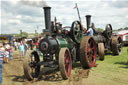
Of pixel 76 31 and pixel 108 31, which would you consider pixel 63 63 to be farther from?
pixel 108 31

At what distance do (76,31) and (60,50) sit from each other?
181cm

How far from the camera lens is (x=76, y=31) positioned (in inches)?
258

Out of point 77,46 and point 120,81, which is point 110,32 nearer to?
point 77,46

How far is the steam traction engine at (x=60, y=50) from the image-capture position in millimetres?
4996

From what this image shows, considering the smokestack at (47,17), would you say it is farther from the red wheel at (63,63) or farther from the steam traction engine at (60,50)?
the red wheel at (63,63)

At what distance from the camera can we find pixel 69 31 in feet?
21.1

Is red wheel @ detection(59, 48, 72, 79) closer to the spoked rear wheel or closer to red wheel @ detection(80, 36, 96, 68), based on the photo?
red wheel @ detection(80, 36, 96, 68)

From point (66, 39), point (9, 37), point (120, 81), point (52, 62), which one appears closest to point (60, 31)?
point (66, 39)

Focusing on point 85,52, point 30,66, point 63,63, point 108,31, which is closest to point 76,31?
point 85,52

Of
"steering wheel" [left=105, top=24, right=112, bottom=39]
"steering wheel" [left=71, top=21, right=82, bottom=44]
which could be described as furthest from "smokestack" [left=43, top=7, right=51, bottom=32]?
"steering wheel" [left=105, top=24, right=112, bottom=39]

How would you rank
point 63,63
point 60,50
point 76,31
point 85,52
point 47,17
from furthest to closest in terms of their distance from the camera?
1. point 47,17
2. point 76,31
3. point 85,52
4. point 60,50
5. point 63,63

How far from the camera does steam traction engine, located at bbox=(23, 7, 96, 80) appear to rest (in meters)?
5.00

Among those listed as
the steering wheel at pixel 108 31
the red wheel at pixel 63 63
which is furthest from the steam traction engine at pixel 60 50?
the steering wheel at pixel 108 31

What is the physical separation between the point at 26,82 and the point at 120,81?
8.97 ft
